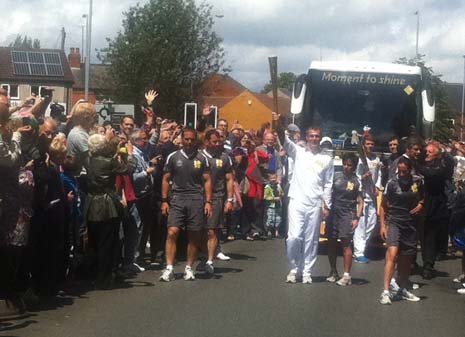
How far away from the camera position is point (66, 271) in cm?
1134

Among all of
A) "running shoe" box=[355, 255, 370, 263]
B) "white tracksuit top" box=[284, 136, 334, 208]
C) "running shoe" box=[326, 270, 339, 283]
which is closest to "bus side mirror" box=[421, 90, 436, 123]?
"running shoe" box=[355, 255, 370, 263]

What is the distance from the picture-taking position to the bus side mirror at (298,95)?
18.1 m

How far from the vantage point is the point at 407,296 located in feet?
38.2

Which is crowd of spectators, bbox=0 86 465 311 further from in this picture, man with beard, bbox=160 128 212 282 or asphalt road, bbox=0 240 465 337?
asphalt road, bbox=0 240 465 337

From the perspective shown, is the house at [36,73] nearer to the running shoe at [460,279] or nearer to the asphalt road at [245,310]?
the running shoe at [460,279]

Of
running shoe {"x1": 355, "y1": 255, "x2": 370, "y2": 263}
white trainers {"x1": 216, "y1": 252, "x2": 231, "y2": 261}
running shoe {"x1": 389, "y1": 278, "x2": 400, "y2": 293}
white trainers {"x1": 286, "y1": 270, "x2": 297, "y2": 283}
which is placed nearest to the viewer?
running shoe {"x1": 389, "y1": 278, "x2": 400, "y2": 293}

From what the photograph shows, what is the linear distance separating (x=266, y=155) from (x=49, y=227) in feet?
31.9

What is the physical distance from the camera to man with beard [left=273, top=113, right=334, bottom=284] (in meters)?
12.8

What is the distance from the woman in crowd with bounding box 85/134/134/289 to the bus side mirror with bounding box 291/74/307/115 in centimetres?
713

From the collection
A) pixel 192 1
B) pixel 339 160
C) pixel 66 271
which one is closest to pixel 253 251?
pixel 339 160

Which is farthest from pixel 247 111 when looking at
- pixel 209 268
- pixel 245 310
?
pixel 245 310

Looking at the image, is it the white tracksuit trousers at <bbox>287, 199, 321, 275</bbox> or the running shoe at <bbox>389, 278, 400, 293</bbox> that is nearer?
the running shoe at <bbox>389, 278, 400, 293</bbox>

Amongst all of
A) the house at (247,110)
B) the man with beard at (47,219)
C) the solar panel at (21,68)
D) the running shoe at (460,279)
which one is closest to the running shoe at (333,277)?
the running shoe at (460,279)

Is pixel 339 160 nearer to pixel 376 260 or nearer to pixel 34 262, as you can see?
pixel 376 260
